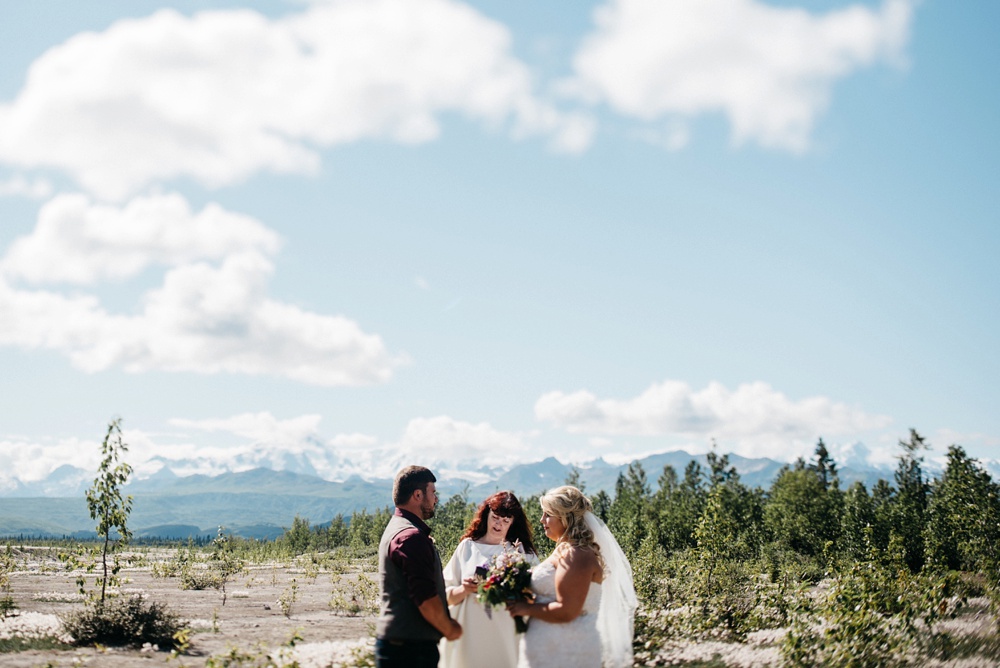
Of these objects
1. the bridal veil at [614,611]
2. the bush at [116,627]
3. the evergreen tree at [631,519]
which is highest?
the bridal veil at [614,611]

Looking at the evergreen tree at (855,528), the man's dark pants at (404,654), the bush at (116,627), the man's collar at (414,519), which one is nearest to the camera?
the man's dark pants at (404,654)

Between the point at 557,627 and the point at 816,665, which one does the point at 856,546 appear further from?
the point at 557,627

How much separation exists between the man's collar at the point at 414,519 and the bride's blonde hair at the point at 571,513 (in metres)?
1.09

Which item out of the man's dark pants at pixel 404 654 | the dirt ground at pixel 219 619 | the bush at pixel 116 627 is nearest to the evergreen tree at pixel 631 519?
the dirt ground at pixel 219 619

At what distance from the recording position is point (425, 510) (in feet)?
20.4

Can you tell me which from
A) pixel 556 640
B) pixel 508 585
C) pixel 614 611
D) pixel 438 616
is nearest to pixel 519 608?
pixel 508 585

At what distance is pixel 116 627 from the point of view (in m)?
15.1

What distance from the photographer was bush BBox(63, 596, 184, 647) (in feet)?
49.1

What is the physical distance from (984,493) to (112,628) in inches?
1281

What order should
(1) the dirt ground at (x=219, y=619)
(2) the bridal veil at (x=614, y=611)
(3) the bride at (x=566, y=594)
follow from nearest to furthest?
(3) the bride at (x=566, y=594) < (2) the bridal veil at (x=614, y=611) < (1) the dirt ground at (x=219, y=619)

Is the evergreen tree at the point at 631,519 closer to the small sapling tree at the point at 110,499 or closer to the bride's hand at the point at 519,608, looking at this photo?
the small sapling tree at the point at 110,499

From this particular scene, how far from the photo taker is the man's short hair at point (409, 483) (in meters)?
6.13

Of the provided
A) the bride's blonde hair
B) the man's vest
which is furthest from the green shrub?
the bride's blonde hair

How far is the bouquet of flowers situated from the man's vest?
55 cm
